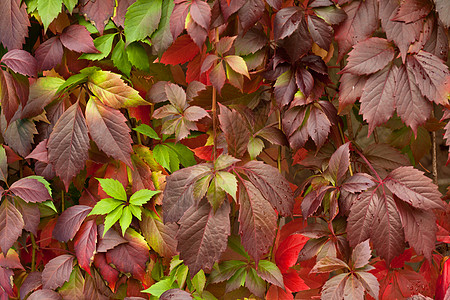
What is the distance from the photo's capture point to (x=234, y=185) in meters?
0.93

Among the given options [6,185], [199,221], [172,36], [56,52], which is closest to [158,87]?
[172,36]

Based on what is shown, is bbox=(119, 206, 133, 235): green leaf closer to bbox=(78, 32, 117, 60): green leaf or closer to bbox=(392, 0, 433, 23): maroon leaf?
bbox=(78, 32, 117, 60): green leaf

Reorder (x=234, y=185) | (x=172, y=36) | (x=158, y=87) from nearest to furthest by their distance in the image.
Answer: (x=234, y=185), (x=172, y=36), (x=158, y=87)

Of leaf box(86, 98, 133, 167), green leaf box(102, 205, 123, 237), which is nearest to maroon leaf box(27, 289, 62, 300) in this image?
→ green leaf box(102, 205, 123, 237)

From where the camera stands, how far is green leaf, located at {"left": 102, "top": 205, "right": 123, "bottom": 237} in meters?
1.10

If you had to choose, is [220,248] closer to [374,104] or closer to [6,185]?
[374,104]

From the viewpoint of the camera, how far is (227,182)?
93cm

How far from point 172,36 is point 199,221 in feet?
1.48

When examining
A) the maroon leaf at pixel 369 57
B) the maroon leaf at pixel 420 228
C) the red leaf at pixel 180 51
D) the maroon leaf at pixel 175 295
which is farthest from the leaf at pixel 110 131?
the maroon leaf at pixel 420 228

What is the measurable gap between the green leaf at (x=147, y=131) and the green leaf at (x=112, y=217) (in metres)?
0.20

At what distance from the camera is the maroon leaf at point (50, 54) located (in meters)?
A: 1.17

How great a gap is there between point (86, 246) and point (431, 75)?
0.91 meters

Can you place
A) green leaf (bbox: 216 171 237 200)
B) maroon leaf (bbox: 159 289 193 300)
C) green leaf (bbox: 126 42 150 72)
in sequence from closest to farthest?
green leaf (bbox: 216 171 237 200) → maroon leaf (bbox: 159 289 193 300) → green leaf (bbox: 126 42 150 72)

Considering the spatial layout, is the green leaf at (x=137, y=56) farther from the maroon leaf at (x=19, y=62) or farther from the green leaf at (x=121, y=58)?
the maroon leaf at (x=19, y=62)
